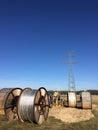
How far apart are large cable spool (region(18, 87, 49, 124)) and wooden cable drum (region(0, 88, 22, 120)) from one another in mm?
1271

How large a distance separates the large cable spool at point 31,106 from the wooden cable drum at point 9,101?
1271 mm

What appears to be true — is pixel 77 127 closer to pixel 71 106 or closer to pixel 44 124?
pixel 44 124

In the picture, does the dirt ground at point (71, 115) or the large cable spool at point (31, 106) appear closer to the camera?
the large cable spool at point (31, 106)

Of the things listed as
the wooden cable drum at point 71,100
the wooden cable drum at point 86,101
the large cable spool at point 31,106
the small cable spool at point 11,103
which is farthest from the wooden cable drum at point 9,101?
the wooden cable drum at point 71,100

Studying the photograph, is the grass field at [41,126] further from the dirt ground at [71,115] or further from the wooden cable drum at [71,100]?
the wooden cable drum at [71,100]

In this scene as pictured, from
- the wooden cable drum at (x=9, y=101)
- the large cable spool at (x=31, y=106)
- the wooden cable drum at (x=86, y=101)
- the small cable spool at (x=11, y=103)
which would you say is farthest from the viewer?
the wooden cable drum at (x=86, y=101)

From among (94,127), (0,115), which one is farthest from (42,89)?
(94,127)

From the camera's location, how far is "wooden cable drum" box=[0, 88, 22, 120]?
16.0 meters

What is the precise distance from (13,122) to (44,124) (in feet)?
7.13

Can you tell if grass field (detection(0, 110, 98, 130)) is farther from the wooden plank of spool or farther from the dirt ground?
the wooden plank of spool

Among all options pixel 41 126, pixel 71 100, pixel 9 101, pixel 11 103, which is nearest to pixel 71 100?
pixel 71 100

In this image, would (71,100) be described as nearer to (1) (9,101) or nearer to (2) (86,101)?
(2) (86,101)

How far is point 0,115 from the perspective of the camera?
16.6 meters

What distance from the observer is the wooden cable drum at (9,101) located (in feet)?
52.6
